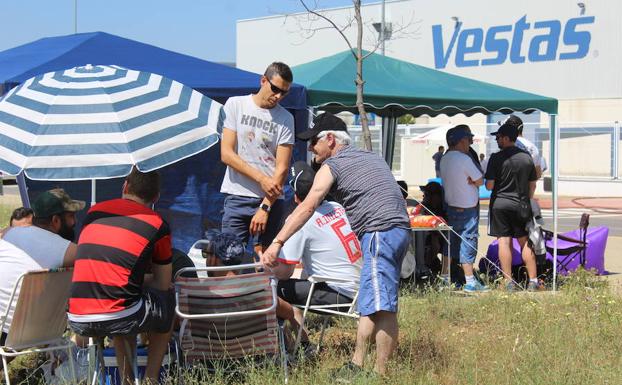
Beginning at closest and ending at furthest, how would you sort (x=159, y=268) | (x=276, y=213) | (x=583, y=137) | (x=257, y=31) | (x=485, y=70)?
(x=159, y=268) → (x=276, y=213) → (x=583, y=137) → (x=485, y=70) → (x=257, y=31)

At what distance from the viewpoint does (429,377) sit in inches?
228

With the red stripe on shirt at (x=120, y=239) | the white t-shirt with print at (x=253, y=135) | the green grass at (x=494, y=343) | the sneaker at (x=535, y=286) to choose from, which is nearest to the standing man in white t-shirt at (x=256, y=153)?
the white t-shirt with print at (x=253, y=135)

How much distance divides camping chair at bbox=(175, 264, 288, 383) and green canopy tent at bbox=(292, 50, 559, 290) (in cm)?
358

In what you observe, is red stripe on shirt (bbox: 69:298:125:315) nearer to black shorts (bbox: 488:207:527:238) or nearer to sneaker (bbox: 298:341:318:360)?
sneaker (bbox: 298:341:318:360)

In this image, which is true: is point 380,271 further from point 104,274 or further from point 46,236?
point 46,236

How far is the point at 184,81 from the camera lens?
26.4ft

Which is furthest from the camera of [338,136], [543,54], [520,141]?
[543,54]

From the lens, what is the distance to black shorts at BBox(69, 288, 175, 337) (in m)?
5.04

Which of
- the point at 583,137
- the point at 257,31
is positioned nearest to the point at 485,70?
the point at 583,137

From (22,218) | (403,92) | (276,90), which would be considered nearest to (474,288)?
(403,92)

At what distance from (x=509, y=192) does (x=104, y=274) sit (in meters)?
5.56

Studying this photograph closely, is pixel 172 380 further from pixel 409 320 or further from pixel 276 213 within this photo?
pixel 409 320

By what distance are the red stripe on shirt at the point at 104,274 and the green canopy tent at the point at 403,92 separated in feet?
13.2

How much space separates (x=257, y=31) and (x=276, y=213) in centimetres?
4132
